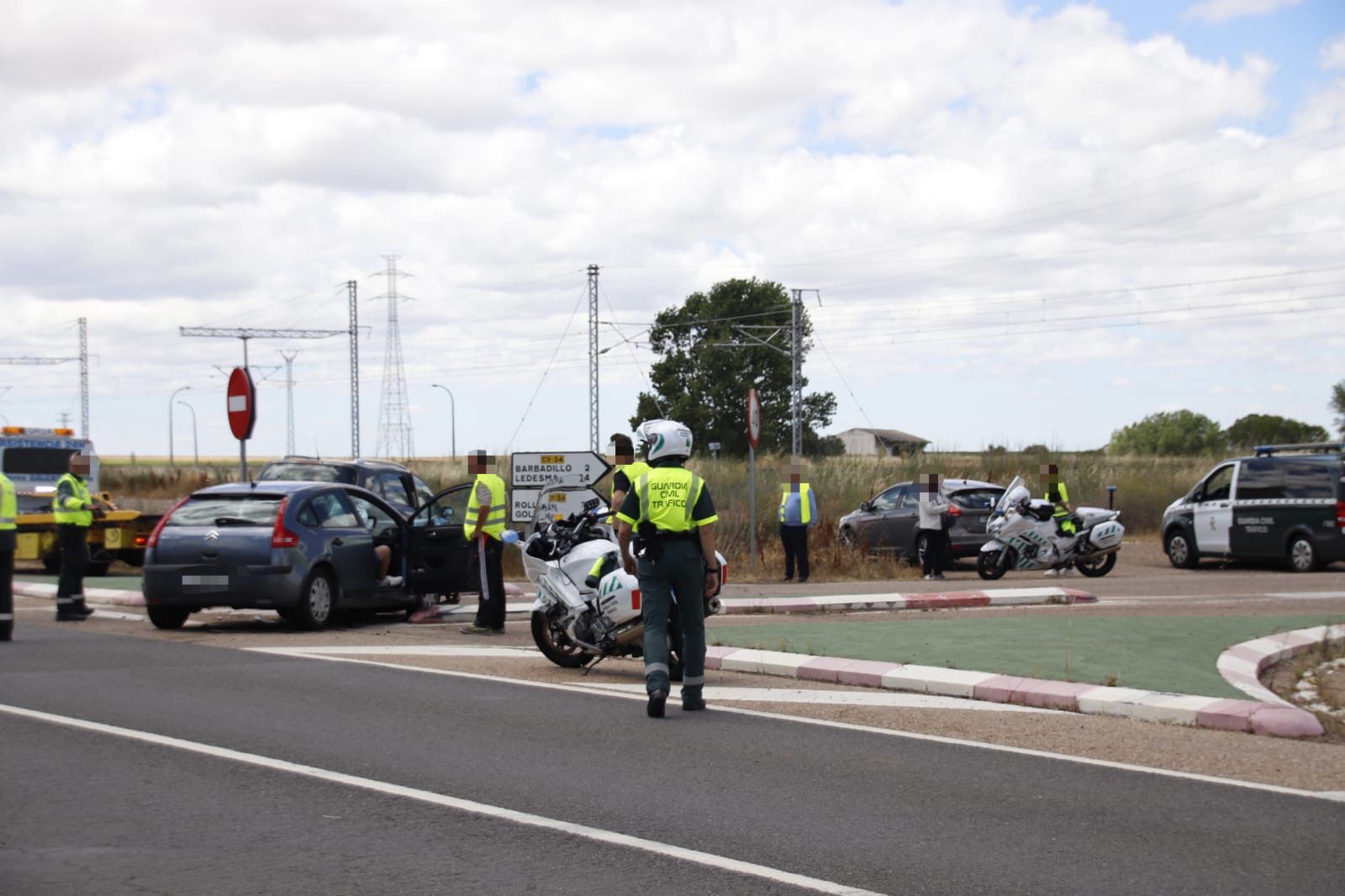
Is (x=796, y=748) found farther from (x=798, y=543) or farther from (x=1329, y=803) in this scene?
(x=798, y=543)

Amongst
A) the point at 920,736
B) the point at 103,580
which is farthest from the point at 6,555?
the point at 920,736

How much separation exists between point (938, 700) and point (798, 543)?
38.8 feet

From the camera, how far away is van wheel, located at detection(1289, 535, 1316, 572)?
887 inches

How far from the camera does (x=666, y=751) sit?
823 cm

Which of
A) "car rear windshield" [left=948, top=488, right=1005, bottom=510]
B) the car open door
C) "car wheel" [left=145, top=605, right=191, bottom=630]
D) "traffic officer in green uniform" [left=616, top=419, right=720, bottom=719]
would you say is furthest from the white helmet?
"car rear windshield" [left=948, top=488, right=1005, bottom=510]

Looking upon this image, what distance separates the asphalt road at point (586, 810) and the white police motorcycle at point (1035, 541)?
536 inches

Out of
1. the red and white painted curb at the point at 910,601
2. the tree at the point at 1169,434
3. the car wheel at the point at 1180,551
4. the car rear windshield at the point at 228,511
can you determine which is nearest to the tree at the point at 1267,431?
the tree at the point at 1169,434

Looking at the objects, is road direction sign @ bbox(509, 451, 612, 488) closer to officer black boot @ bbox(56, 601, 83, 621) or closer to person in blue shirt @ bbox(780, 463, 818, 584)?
person in blue shirt @ bbox(780, 463, 818, 584)

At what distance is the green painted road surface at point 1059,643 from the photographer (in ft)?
35.8

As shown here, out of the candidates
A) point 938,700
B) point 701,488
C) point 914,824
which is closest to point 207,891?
point 914,824

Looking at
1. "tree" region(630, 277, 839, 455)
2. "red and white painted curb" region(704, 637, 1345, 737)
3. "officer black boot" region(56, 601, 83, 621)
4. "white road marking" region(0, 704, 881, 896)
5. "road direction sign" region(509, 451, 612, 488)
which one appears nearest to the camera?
"white road marking" region(0, 704, 881, 896)

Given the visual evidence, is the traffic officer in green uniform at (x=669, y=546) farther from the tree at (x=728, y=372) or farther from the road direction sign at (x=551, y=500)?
the tree at (x=728, y=372)

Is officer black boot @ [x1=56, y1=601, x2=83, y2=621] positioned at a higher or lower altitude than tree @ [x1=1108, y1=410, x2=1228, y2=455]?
lower

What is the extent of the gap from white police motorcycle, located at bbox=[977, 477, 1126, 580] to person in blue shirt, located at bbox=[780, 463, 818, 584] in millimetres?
2815
